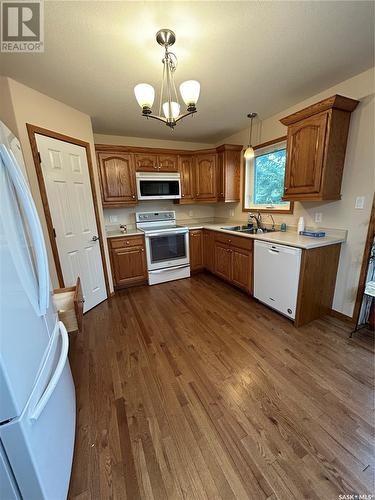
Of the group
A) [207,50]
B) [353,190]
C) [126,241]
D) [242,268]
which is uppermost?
[207,50]

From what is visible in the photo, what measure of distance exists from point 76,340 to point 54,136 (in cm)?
220

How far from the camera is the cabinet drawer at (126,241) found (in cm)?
304

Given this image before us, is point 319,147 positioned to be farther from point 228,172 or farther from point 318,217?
point 228,172

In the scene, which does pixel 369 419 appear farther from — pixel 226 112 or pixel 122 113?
pixel 122 113

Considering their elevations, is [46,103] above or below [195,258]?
above

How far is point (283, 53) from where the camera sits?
1567 millimetres

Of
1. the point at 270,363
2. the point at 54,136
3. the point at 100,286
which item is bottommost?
the point at 270,363

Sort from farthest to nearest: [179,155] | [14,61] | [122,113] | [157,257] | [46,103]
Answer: [179,155] → [157,257] → [122,113] → [46,103] → [14,61]

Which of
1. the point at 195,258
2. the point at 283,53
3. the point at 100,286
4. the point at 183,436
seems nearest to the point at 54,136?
the point at 100,286

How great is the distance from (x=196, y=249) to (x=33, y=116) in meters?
2.74

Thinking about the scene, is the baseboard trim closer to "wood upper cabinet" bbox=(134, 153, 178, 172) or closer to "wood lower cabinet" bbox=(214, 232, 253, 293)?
"wood lower cabinet" bbox=(214, 232, 253, 293)

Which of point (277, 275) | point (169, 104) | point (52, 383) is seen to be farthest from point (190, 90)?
point (277, 275)

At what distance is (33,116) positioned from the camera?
6.48 ft

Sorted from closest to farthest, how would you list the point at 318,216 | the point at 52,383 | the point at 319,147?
the point at 52,383, the point at 319,147, the point at 318,216
